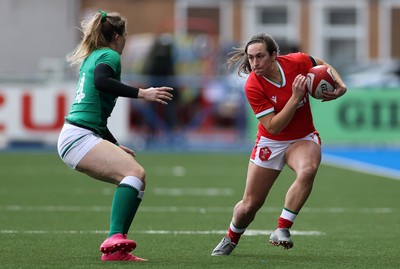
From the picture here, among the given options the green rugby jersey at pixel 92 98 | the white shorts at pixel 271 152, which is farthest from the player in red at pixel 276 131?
the green rugby jersey at pixel 92 98

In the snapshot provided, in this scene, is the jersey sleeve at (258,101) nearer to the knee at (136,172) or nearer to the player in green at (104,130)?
the player in green at (104,130)

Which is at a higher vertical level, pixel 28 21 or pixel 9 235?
pixel 28 21

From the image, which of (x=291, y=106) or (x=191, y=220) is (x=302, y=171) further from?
(x=191, y=220)

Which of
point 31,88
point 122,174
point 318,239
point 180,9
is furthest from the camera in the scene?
point 180,9

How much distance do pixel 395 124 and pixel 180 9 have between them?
14.2 metres

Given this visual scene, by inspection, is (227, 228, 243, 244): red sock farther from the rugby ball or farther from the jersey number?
the jersey number

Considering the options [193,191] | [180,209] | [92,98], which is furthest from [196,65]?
[92,98]

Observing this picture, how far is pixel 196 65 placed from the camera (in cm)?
3070

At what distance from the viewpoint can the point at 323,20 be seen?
125 ft

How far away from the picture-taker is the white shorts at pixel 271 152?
9.20 meters

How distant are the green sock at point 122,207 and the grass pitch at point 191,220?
29 cm

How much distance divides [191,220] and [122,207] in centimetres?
363

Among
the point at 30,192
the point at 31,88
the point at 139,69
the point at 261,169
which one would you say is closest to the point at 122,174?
the point at 261,169

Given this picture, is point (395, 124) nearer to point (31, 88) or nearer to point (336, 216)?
point (31, 88)
